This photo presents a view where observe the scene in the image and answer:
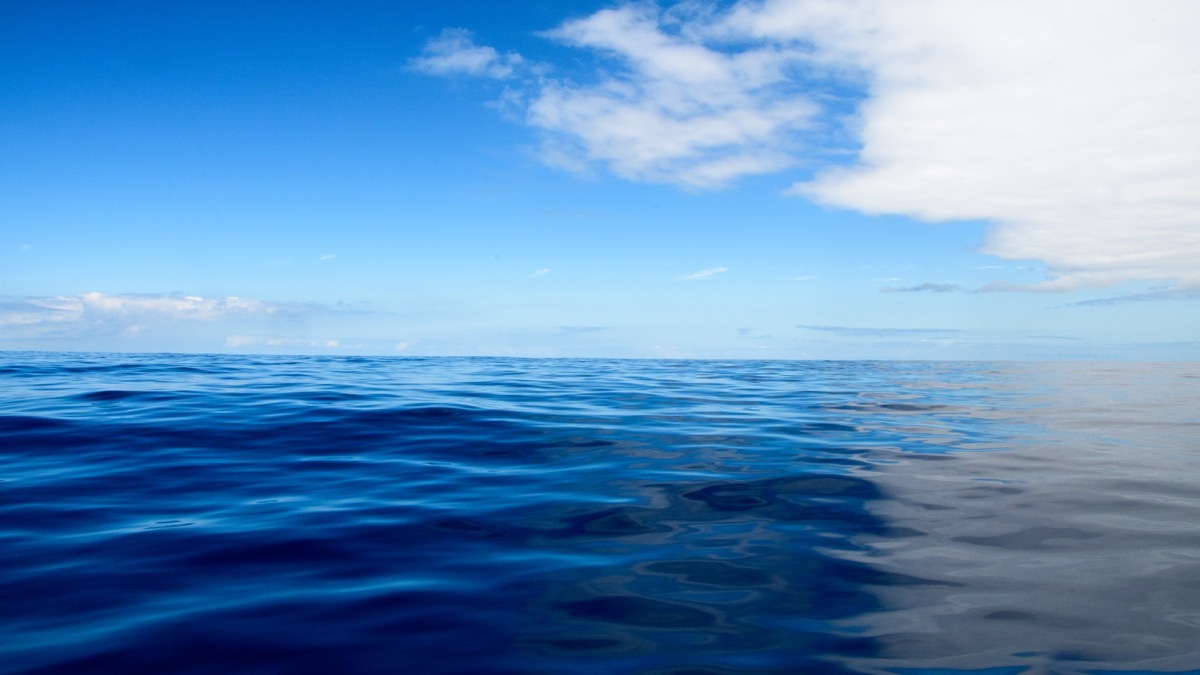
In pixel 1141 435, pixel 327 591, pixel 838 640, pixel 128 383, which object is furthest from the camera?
pixel 128 383

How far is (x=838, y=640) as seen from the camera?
139 inches

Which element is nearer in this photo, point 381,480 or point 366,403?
point 381,480

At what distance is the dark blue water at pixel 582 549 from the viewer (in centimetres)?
342

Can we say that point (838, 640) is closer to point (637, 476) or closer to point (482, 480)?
point (637, 476)

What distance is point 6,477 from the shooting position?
6727 millimetres

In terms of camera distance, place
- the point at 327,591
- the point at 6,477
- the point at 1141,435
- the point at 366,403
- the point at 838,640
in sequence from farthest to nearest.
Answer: the point at 366,403 → the point at 1141,435 → the point at 6,477 → the point at 327,591 → the point at 838,640

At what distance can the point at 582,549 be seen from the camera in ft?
16.2

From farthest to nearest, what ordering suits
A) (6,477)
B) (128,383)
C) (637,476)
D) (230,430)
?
(128,383) → (230,430) → (637,476) → (6,477)

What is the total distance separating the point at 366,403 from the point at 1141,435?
14.3 m

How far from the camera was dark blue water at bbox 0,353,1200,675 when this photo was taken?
3.42m

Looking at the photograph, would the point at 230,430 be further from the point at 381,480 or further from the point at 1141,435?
the point at 1141,435

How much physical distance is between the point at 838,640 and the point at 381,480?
16.8ft

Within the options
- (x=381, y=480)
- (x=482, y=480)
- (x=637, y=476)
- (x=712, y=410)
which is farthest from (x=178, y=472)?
(x=712, y=410)

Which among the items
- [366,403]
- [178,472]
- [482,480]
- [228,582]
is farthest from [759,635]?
[366,403]
